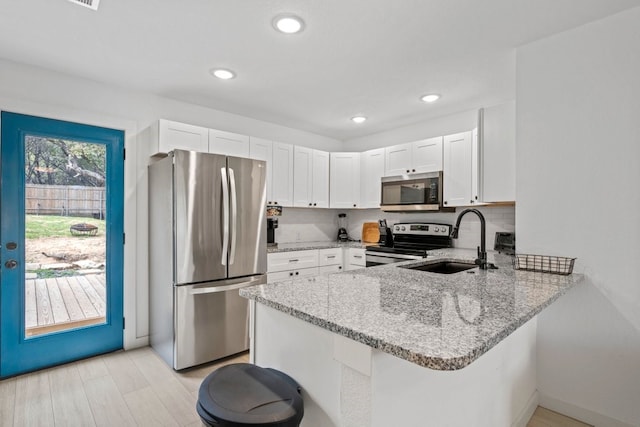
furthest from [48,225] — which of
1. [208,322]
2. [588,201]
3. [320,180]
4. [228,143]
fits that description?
[588,201]

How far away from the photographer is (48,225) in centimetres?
265

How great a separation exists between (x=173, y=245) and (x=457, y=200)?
2.83 m

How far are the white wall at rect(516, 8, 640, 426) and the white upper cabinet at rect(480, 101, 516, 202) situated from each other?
0.70ft

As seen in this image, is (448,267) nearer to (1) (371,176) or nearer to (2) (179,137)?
(1) (371,176)

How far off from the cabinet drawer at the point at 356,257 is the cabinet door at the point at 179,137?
6.83 ft

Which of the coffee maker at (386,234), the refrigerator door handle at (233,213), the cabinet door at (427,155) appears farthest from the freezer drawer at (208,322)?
the cabinet door at (427,155)

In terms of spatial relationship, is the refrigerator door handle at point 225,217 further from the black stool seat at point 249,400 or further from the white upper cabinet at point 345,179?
the white upper cabinet at point 345,179

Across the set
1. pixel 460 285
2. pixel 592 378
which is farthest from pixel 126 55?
pixel 592 378

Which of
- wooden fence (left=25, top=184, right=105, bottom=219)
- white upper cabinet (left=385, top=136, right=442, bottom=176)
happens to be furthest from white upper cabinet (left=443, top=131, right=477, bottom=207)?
wooden fence (left=25, top=184, right=105, bottom=219)

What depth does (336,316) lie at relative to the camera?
105 cm

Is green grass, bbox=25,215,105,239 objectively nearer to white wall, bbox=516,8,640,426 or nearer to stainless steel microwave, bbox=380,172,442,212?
stainless steel microwave, bbox=380,172,442,212

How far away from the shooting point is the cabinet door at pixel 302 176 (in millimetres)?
3957

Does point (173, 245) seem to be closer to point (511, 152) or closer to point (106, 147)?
point (106, 147)

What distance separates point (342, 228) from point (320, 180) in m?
0.96
